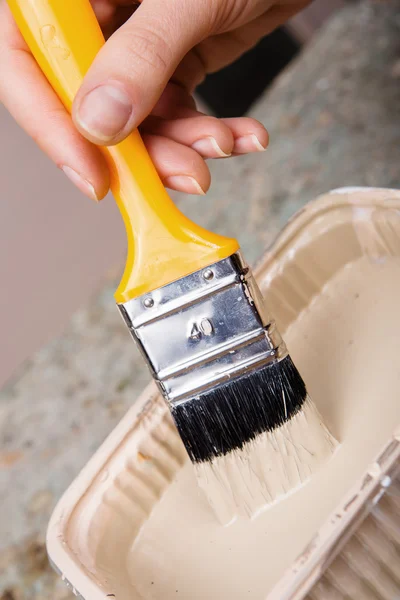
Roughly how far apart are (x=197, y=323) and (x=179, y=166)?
208mm

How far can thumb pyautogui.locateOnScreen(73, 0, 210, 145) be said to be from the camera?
1.95ft

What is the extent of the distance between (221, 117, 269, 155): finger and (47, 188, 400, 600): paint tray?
4.5 inches

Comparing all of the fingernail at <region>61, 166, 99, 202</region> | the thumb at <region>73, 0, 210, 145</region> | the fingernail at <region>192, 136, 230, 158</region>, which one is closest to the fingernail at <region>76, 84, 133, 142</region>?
the thumb at <region>73, 0, 210, 145</region>

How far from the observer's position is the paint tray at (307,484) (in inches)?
23.2

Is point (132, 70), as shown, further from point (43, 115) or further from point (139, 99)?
point (43, 115)

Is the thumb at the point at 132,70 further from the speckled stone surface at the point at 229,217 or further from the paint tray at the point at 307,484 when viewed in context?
the speckled stone surface at the point at 229,217

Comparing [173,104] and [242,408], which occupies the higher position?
[173,104]

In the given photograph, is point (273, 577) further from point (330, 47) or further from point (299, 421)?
point (330, 47)

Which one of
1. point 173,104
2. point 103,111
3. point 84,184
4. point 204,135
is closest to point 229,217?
point 173,104

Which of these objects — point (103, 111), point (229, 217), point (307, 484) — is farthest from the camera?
point (229, 217)

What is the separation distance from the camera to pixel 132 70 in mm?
617

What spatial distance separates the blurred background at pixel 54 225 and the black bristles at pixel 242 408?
84 centimetres

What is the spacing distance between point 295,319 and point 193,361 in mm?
261

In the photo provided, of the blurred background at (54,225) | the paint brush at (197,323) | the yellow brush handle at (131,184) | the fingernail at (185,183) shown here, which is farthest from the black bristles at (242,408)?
the blurred background at (54,225)
